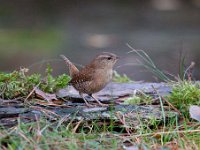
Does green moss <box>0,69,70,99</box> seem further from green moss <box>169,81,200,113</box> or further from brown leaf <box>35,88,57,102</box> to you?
green moss <box>169,81,200,113</box>

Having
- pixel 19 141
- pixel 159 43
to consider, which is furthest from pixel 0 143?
pixel 159 43

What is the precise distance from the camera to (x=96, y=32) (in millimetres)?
13461

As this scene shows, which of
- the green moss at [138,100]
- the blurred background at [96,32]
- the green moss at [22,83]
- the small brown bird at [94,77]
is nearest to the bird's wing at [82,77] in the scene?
the small brown bird at [94,77]

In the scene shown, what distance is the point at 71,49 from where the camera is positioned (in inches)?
479

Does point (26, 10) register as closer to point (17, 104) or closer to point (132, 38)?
point (132, 38)

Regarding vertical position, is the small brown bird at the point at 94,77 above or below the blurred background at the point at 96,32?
below

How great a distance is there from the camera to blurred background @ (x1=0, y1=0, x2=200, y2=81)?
444 inches

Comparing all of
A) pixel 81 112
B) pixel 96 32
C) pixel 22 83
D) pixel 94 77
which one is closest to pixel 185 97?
pixel 94 77

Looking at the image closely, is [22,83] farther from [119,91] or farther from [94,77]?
[119,91]

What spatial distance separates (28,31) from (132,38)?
2.38 metres

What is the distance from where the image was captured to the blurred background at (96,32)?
37.0ft

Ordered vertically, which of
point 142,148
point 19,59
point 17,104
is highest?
point 19,59

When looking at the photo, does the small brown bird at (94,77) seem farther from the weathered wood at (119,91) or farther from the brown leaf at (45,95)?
the brown leaf at (45,95)

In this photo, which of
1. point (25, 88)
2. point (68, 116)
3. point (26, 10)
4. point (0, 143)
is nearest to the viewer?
point (0, 143)
